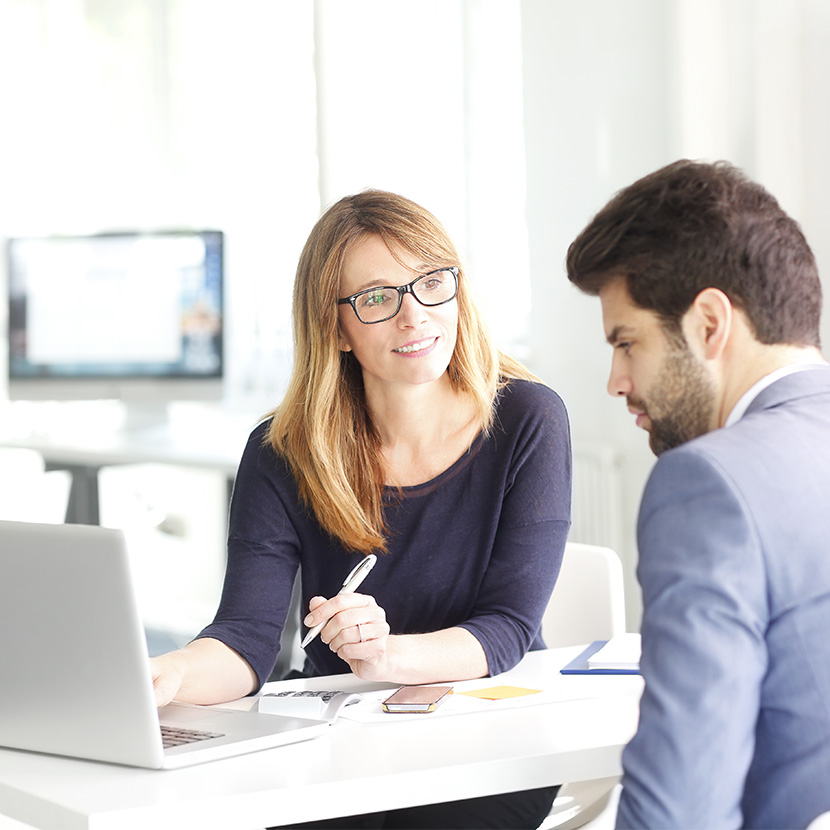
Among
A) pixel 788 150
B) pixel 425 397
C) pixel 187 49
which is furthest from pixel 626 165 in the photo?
pixel 187 49

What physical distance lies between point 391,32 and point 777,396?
3.07 m

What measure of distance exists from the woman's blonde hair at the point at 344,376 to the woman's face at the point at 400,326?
0.7 inches

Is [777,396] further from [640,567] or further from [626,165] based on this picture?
[626,165]

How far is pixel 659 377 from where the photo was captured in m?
1.08

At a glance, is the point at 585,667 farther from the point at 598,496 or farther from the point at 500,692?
the point at 598,496

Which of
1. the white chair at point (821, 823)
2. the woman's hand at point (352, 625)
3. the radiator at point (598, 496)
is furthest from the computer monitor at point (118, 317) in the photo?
the white chair at point (821, 823)

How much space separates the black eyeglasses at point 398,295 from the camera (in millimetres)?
1807

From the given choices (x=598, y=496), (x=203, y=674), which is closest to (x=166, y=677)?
(x=203, y=674)

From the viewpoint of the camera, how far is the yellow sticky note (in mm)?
1428

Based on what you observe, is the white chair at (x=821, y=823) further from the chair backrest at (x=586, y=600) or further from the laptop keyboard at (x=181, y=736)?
the chair backrest at (x=586, y=600)

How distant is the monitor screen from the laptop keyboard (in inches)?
110

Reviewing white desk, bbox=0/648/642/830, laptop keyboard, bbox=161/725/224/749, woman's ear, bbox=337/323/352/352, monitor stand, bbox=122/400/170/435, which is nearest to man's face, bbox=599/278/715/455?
white desk, bbox=0/648/642/830

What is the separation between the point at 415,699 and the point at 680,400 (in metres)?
0.54

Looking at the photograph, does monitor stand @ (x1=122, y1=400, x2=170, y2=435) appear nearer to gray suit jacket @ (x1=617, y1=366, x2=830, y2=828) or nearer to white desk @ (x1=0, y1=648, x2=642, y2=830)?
white desk @ (x1=0, y1=648, x2=642, y2=830)
